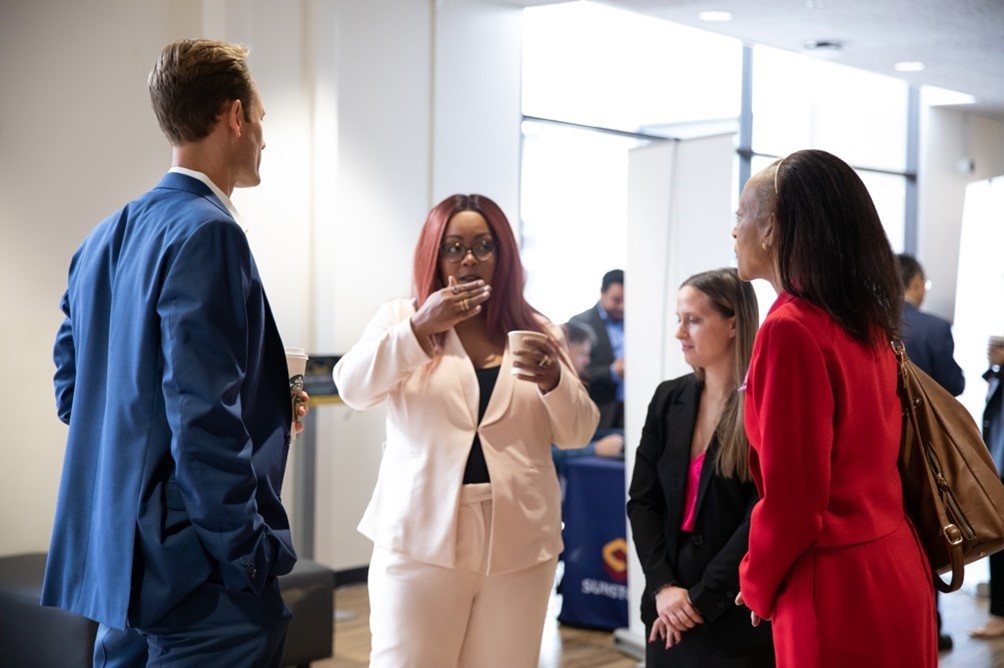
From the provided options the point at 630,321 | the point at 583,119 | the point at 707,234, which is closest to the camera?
the point at 707,234

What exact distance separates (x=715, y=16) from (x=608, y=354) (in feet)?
7.74

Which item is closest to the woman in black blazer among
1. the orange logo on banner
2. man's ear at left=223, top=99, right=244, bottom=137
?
man's ear at left=223, top=99, right=244, bottom=137

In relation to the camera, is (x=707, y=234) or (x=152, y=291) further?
(x=707, y=234)

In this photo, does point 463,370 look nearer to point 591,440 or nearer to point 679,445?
point 679,445

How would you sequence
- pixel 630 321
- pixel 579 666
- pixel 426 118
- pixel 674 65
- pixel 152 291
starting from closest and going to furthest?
pixel 152 291 < pixel 630 321 < pixel 579 666 < pixel 426 118 < pixel 674 65

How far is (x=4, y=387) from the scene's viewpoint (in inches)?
181

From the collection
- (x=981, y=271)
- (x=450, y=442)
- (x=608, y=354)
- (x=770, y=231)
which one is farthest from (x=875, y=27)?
(x=770, y=231)

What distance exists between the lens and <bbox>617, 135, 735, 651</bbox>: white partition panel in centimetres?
373

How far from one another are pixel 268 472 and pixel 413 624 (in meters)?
0.89

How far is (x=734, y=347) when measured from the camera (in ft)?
8.75

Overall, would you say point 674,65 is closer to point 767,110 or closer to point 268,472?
point 767,110

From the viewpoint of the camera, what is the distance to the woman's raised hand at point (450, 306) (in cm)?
258

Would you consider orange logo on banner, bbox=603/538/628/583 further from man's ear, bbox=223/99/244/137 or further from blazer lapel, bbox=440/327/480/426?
man's ear, bbox=223/99/244/137

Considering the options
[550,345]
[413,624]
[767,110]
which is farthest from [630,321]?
[767,110]
